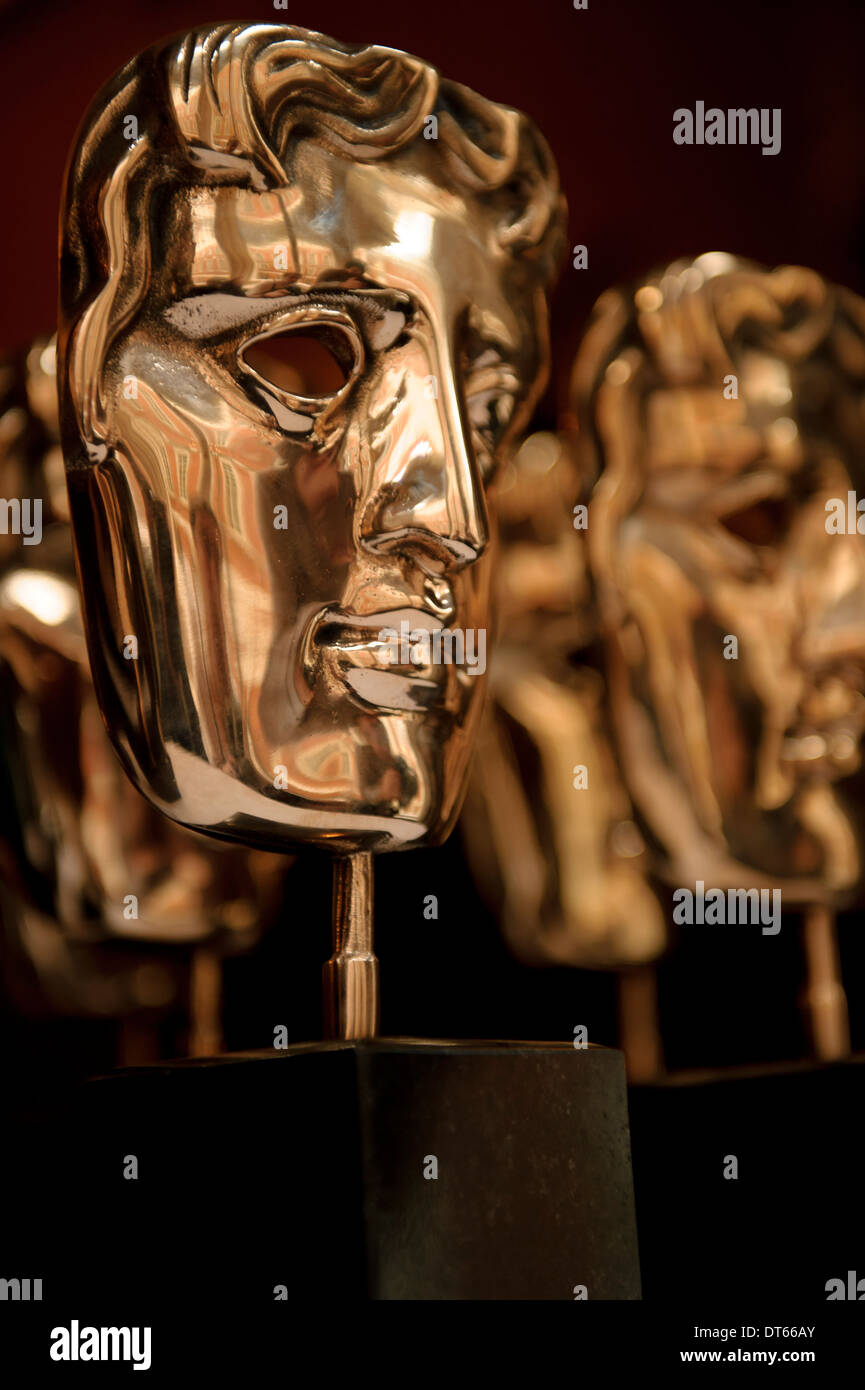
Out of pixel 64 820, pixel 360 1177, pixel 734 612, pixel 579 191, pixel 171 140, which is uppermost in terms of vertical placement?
pixel 579 191

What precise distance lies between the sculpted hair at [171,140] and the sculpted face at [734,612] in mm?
276

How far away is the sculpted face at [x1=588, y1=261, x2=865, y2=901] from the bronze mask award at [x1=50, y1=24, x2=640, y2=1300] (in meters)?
0.21

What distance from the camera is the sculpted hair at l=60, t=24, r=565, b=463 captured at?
73 centimetres

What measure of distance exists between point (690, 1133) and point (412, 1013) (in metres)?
0.20

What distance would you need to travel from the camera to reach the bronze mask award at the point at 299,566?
70 centimetres

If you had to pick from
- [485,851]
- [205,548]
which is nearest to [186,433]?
[205,548]

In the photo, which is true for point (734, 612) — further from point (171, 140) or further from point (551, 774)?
point (171, 140)

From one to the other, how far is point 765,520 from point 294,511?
40 cm

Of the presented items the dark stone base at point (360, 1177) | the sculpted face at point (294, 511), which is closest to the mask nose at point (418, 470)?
the sculpted face at point (294, 511)

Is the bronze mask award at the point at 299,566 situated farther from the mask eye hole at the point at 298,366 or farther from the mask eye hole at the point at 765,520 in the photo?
the mask eye hole at the point at 765,520

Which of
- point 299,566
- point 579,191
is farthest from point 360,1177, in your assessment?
point 579,191

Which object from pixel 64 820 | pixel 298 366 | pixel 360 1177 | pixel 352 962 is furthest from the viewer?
pixel 298 366

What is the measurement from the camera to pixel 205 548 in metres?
0.73

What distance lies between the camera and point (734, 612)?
39.3 inches
